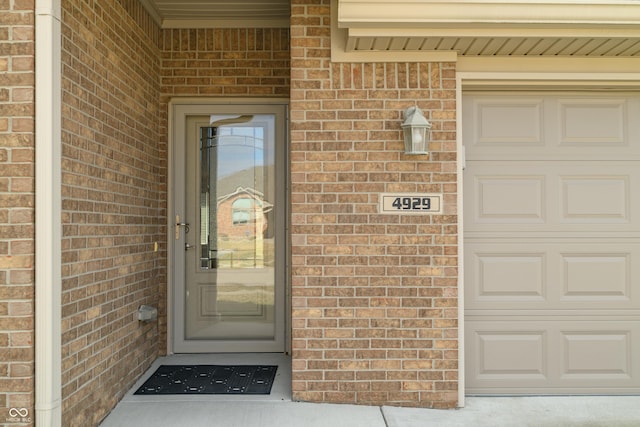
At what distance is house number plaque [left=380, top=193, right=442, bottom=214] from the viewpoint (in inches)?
156

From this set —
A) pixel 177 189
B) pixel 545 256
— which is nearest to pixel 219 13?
pixel 177 189

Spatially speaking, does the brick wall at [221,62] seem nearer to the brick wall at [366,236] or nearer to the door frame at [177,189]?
the door frame at [177,189]

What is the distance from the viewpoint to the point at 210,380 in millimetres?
4449

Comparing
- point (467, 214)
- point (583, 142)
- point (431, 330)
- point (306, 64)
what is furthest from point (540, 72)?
point (431, 330)

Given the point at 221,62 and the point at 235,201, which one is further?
the point at 235,201

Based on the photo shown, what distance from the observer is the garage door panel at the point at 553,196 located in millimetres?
4199

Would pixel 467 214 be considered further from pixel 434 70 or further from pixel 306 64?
pixel 306 64

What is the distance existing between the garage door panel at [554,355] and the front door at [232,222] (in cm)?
194

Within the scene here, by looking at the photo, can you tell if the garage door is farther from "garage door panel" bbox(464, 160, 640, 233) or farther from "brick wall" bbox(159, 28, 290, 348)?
"brick wall" bbox(159, 28, 290, 348)

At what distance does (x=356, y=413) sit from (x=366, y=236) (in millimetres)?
1205

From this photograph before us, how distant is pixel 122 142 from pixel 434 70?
2366 mm

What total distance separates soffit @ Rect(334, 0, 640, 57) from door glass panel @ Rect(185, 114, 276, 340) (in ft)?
6.04

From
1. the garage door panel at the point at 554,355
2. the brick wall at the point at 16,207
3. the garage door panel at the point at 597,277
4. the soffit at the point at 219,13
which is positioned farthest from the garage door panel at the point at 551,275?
the brick wall at the point at 16,207

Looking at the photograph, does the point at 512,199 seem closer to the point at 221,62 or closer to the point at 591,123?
the point at 591,123
